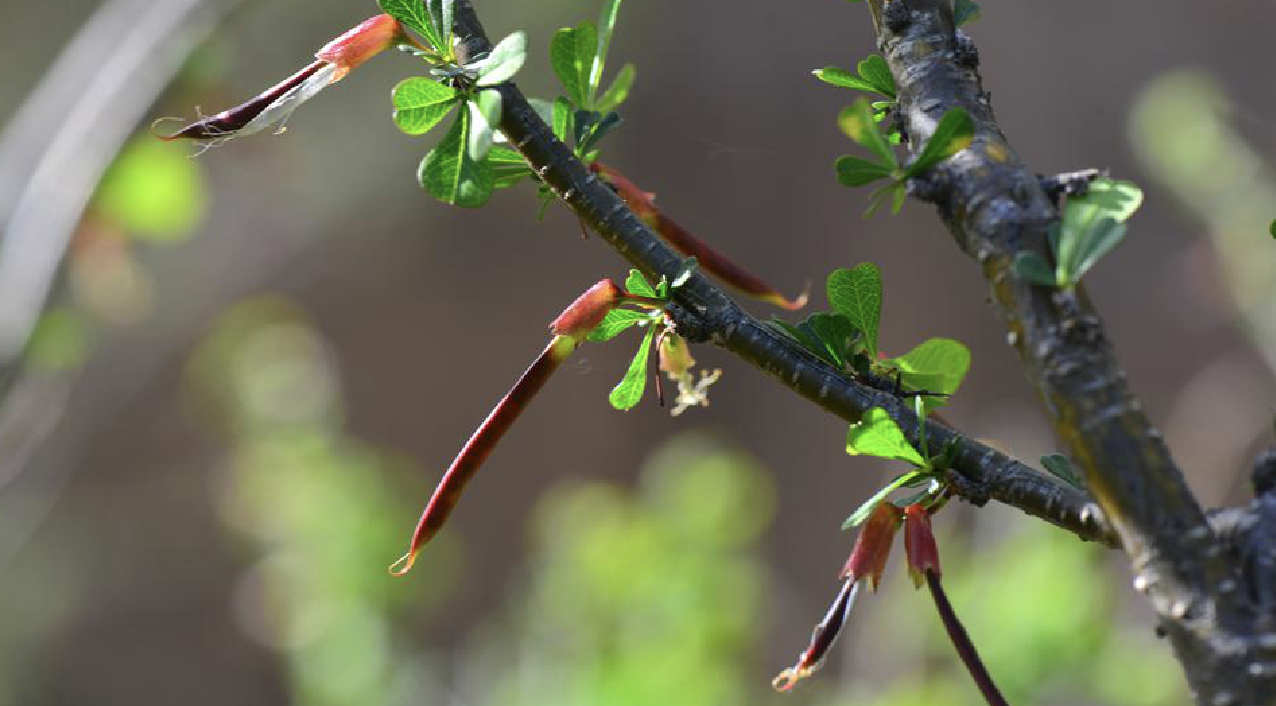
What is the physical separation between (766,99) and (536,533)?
1.32 m

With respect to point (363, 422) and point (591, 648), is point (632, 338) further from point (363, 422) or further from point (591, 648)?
point (591, 648)

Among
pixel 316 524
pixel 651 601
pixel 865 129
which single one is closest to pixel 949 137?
pixel 865 129

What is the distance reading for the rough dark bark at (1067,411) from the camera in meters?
0.31

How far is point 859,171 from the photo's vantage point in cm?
38

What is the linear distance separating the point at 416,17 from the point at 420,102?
1.0 inches

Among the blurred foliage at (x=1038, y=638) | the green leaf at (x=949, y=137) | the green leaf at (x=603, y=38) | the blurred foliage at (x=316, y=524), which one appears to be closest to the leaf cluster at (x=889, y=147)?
the green leaf at (x=949, y=137)

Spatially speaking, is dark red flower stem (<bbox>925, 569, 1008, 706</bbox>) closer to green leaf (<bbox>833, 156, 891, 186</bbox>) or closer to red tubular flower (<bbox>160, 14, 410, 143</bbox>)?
green leaf (<bbox>833, 156, 891, 186</bbox>)

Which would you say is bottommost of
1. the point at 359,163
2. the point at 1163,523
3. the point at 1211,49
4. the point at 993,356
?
the point at 993,356

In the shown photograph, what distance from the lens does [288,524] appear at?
1.98 metres

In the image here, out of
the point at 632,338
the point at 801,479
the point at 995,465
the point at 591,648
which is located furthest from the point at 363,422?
the point at 995,465

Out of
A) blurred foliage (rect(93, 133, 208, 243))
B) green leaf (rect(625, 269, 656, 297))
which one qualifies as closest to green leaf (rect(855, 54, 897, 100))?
green leaf (rect(625, 269, 656, 297))

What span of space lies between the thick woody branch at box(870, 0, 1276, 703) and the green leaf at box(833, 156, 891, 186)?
2 centimetres

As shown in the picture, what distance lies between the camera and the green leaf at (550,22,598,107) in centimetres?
48

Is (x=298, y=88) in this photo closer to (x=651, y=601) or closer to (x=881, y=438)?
(x=881, y=438)
